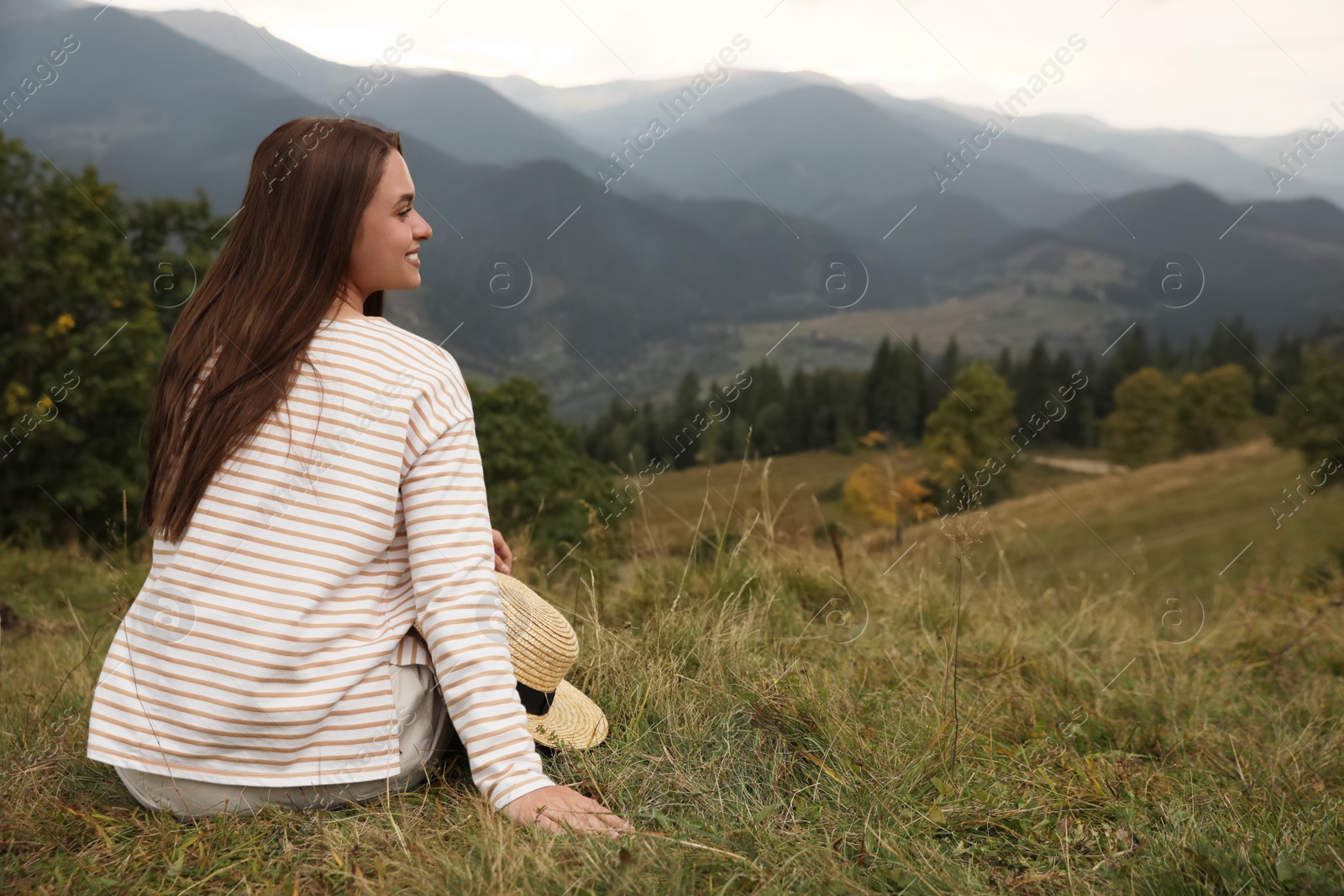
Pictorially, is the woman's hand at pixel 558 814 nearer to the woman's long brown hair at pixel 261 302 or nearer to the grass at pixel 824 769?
the grass at pixel 824 769

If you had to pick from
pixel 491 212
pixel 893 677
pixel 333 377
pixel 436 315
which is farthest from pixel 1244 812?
pixel 491 212

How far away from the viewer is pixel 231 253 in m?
2.17

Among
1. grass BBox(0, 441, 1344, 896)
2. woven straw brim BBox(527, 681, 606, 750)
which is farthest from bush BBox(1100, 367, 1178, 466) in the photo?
woven straw brim BBox(527, 681, 606, 750)

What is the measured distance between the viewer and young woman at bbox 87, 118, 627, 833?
1949 mm

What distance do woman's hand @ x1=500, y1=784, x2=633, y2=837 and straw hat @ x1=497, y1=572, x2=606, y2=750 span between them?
1.07 feet

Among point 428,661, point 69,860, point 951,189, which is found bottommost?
point 69,860

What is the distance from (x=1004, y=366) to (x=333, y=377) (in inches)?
3124

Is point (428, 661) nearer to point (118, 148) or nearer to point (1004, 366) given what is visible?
point (1004, 366)

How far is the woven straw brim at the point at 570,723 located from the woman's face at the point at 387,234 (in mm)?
1124

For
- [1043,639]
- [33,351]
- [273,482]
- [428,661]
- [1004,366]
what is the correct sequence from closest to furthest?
[273,482], [428,661], [1043,639], [33,351], [1004,366]

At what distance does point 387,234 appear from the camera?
85.0 inches

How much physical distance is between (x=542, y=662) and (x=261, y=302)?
1.08 m

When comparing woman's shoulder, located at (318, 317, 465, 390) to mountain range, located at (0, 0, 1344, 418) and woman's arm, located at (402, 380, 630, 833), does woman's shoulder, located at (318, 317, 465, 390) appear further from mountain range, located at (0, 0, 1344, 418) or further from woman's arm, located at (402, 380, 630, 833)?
mountain range, located at (0, 0, 1344, 418)

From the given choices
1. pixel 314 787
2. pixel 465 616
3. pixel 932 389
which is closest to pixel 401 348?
pixel 465 616
